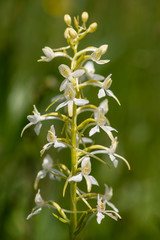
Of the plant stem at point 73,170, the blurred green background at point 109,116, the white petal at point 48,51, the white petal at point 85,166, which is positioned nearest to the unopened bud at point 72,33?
the white petal at point 48,51

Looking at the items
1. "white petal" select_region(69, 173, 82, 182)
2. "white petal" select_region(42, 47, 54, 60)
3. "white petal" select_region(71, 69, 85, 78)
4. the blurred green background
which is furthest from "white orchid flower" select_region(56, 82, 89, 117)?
the blurred green background

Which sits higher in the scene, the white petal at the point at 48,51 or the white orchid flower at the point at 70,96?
the white petal at the point at 48,51

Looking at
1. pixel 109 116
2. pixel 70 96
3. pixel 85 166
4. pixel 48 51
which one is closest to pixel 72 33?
pixel 48 51

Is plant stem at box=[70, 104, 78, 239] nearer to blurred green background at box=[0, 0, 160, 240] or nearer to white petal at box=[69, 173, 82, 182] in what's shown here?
white petal at box=[69, 173, 82, 182]

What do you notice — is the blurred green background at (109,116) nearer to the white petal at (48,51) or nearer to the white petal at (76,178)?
the white petal at (48,51)

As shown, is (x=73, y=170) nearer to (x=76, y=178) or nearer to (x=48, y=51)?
(x=76, y=178)

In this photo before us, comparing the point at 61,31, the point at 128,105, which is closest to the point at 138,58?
the point at 128,105

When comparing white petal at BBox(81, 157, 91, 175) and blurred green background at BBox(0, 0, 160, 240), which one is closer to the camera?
A: white petal at BBox(81, 157, 91, 175)

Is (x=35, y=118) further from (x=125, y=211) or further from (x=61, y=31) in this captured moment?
(x=61, y=31)

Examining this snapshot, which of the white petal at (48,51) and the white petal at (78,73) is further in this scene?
the white petal at (48,51)
